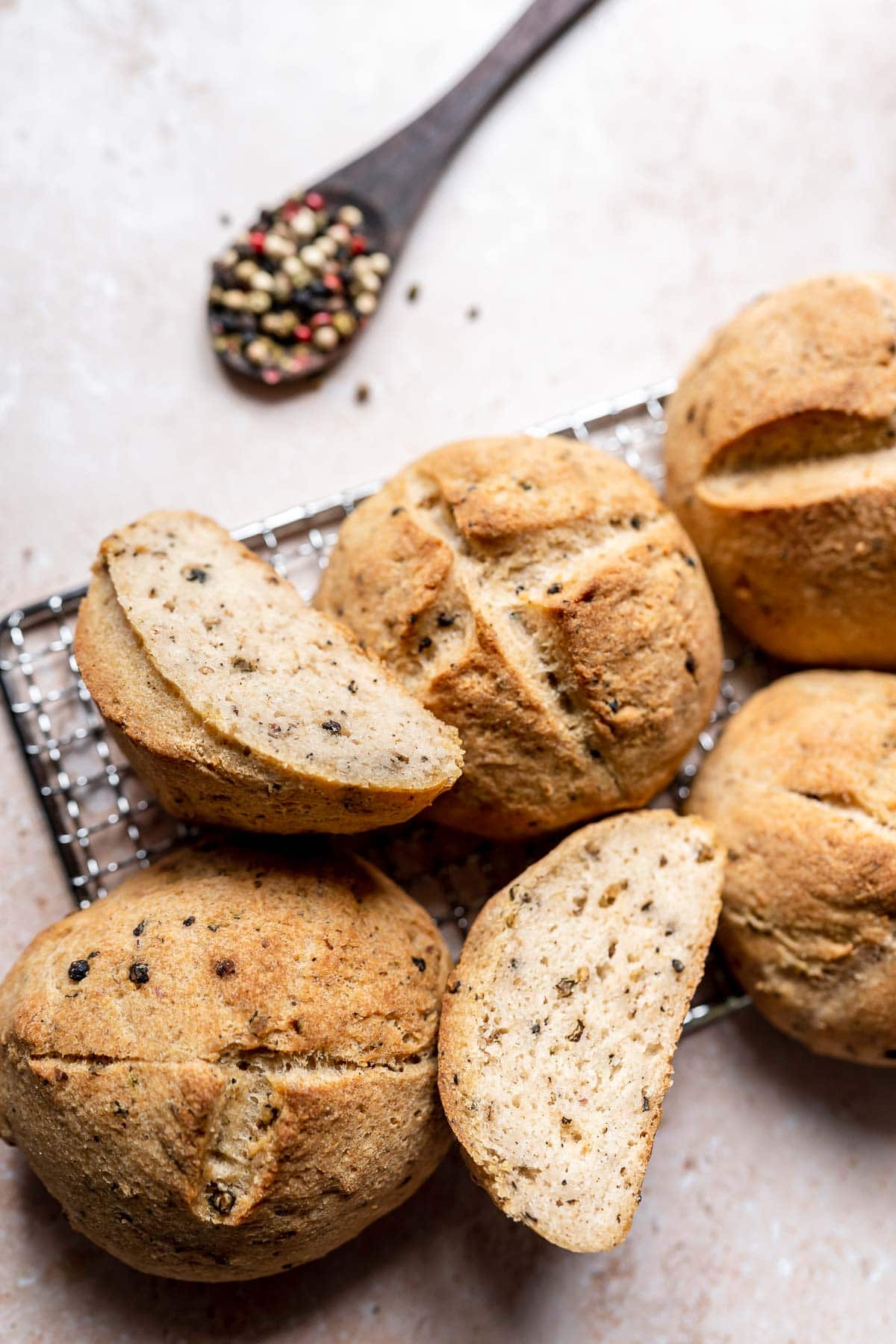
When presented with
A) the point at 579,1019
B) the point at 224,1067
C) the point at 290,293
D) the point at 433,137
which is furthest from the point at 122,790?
the point at 433,137

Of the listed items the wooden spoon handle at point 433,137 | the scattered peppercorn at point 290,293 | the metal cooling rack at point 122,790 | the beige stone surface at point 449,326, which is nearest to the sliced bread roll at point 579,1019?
the metal cooling rack at point 122,790

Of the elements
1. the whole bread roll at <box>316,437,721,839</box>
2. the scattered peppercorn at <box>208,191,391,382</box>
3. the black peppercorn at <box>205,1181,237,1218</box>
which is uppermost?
the scattered peppercorn at <box>208,191,391,382</box>

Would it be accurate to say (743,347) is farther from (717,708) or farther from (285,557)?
(285,557)

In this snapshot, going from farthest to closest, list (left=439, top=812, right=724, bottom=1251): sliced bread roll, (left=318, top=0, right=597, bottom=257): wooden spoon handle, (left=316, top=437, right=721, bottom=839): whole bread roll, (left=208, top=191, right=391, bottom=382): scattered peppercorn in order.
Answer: (left=318, top=0, right=597, bottom=257): wooden spoon handle < (left=208, top=191, right=391, bottom=382): scattered peppercorn < (left=316, top=437, right=721, bottom=839): whole bread roll < (left=439, top=812, right=724, bottom=1251): sliced bread roll

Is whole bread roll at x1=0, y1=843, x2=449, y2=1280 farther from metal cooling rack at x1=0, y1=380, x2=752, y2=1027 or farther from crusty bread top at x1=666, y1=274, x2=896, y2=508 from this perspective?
crusty bread top at x1=666, y1=274, x2=896, y2=508

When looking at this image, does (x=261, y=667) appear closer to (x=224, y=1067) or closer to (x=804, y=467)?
(x=224, y=1067)

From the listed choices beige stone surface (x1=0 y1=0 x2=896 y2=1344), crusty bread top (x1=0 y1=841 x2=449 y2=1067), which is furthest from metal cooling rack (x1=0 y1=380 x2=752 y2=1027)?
crusty bread top (x1=0 y1=841 x2=449 y2=1067)

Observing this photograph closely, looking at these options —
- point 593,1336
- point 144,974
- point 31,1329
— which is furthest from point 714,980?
point 31,1329
